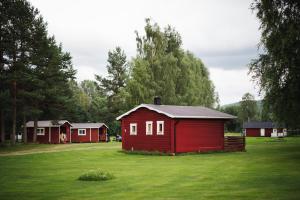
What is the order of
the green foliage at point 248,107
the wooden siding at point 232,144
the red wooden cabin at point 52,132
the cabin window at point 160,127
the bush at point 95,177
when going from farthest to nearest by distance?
the green foliage at point 248,107
the red wooden cabin at point 52,132
the wooden siding at point 232,144
the cabin window at point 160,127
the bush at point 95,177

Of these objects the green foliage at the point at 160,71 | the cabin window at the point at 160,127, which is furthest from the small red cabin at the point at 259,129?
the cabin window at the point at 160,127

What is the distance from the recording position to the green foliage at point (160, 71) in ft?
178

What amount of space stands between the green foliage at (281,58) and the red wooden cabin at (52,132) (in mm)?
37129

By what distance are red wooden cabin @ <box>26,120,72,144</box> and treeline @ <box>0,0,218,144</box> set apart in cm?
155

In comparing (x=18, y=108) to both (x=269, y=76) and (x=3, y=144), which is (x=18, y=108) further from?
(x=269, y=76)

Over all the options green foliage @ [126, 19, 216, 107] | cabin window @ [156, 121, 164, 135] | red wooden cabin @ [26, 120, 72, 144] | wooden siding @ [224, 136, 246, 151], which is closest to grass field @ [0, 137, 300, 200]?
cabin window @ [156, 121, 164, 135]

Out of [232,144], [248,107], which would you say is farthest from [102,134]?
[248,107]

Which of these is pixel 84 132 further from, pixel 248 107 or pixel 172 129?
pixel 248 107

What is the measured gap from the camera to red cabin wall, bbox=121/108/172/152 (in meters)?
34.1

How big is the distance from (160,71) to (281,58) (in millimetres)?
31060

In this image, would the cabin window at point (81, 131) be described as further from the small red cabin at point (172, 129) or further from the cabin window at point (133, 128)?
the cabin window at point (133, 128)

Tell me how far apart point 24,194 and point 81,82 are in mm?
145764

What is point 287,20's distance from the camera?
25.8m

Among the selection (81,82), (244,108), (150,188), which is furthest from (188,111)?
(81,82)
